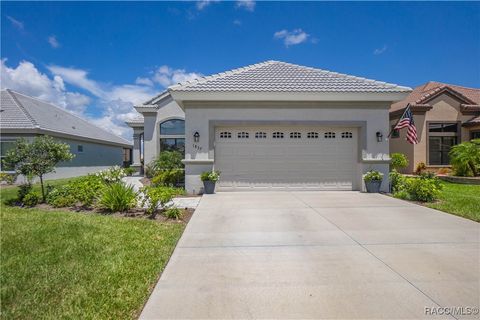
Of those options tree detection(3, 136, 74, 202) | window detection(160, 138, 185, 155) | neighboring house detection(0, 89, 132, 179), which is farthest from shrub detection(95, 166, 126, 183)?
window detection(160, 138, 185, 155)

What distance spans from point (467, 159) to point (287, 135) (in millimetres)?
10115

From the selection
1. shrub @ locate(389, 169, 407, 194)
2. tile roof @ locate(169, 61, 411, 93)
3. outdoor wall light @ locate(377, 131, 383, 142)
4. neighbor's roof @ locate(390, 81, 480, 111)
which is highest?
neighbor's roof @ locate(390, 81, 480, 111)

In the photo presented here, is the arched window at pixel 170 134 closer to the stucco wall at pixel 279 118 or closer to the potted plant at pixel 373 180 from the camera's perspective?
the stucco wall at pixel 279 118

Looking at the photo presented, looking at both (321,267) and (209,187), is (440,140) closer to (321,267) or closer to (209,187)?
(209,187)

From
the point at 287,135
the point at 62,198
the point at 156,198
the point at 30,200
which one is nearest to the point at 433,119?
the point at 287,135

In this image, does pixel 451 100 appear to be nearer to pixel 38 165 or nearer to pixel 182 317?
pixel 182 317

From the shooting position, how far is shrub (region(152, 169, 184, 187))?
445 inches

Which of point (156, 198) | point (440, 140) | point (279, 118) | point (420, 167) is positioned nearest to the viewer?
point (156, 198)

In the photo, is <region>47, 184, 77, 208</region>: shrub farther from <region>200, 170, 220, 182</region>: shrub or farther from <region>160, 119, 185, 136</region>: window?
<region>160, 119, 185, 136</region>: window

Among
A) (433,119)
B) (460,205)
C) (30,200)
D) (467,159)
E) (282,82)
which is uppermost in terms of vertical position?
(282,82)

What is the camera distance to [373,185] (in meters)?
9.75

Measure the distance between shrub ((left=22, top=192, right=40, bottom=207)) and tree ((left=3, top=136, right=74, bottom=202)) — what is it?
0.61 m

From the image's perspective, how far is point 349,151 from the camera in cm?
1027

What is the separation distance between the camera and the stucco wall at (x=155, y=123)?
1716cm
